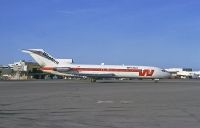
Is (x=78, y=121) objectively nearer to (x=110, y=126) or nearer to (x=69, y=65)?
(x=110, y=126)

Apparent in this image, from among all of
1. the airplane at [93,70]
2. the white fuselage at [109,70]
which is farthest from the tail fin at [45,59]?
the white fuselage at [109,70]

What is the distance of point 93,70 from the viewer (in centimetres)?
7850

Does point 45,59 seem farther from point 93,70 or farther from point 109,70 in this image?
point 109,70

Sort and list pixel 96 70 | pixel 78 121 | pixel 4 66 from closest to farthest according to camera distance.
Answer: pixel 78 121 < pixel 96 70 < pixel 4 66

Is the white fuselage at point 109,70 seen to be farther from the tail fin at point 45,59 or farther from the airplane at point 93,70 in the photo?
the tail fin at point 45,59

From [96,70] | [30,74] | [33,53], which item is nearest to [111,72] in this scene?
[96,70]

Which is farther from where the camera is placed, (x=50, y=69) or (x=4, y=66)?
(x=4, y=66)

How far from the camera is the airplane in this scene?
7831cm

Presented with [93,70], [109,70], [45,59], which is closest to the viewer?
[93,70]

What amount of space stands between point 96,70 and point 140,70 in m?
8.24

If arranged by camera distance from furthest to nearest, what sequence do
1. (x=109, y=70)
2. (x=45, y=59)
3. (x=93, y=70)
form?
1. (x=45, y=59)
2. (x=109, y=70)
3. (x=93, y=70)


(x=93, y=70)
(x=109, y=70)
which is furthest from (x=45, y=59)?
(x=109, y=70)

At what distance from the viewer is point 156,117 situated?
16297 millimetres

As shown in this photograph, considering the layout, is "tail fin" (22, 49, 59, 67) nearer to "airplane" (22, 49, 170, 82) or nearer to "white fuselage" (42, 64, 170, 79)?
"airplane" (22, 49, 170, 82)
